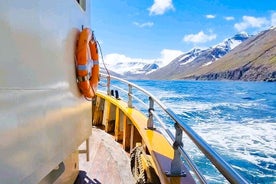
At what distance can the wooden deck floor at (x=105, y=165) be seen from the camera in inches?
122

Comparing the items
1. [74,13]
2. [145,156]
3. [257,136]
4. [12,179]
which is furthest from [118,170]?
[257,136]

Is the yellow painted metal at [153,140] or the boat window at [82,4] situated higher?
the boat window at [82,4]

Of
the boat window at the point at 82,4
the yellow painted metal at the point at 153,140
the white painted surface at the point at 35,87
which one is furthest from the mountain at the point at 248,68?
the white painted surface at the point at 35,87

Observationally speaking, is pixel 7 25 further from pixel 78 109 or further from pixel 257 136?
pixel 257 136

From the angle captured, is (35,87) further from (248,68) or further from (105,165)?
(248,68)

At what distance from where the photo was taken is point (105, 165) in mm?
3430

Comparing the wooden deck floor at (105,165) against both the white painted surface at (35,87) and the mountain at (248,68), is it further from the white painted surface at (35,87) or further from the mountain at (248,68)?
the mountain at (248,68)

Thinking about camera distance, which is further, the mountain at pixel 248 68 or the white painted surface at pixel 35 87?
the mountain at pixel 248 68

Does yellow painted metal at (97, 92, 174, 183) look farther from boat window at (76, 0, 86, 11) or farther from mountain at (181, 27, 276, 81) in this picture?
mountain at (181, 27, 276, 81)

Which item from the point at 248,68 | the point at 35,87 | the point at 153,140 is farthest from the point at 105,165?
the point at 248,68

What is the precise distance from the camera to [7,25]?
3.34ft

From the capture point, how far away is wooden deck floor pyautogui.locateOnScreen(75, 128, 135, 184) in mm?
3087

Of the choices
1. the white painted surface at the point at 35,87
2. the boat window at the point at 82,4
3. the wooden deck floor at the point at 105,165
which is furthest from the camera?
the wooden deck floor at the point at 105,165

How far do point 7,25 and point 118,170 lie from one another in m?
2.56
